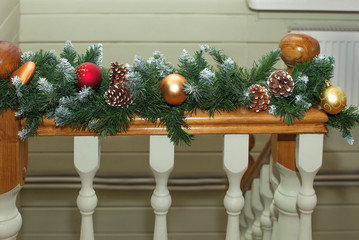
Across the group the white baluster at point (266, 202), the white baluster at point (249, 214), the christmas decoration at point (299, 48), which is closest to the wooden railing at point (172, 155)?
the christmas decoration at point (299, 48)

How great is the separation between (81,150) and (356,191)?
221 centimetres

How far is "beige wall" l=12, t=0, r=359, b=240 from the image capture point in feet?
7.77

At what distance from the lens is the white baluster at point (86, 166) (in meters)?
0.76

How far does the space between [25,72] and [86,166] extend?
0.19 m

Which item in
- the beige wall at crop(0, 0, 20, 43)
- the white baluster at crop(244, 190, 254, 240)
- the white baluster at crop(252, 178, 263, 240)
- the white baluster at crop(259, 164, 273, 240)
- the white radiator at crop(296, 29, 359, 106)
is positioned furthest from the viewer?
the white radiator at crop(296, 29, 359, 106)

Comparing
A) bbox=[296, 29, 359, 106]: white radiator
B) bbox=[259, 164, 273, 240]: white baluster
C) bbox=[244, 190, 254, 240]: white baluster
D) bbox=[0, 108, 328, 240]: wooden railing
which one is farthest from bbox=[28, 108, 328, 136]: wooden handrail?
bbox=[296, 29, 359, 106]: white radiator

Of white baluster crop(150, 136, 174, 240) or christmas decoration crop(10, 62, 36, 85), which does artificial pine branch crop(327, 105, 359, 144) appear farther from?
christmas decoration crop(10, 62, 36, 85)

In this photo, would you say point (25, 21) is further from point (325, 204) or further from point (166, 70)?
point (325, 204)

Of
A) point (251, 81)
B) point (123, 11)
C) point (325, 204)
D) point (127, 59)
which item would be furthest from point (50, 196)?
point (251, 81)

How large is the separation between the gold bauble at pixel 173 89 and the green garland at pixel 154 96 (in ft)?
0.04

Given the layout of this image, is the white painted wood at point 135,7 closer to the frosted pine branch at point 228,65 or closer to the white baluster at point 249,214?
the white baluster at point 249,214

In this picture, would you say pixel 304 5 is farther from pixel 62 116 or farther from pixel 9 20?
pixel 62 116

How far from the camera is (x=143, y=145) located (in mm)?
2459

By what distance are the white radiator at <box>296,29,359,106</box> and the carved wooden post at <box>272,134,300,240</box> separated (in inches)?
63.5
